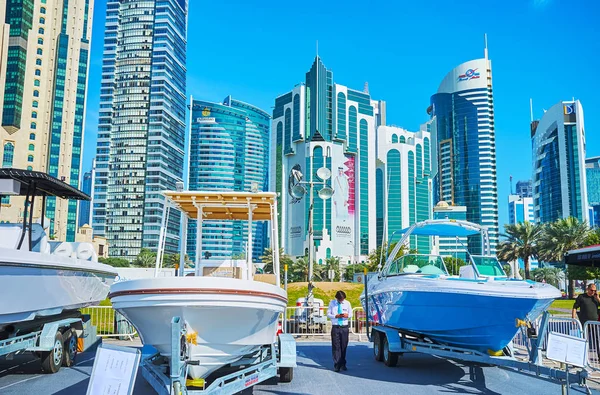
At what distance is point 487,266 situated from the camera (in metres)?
8.68

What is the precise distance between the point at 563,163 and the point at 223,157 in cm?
9350

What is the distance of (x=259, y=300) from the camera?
6137 mm

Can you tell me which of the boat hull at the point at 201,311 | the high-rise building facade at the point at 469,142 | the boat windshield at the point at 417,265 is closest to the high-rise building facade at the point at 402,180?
the high-rise building facade at the point at 469,142

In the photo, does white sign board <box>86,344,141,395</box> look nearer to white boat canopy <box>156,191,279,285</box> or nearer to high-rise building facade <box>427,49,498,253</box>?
white boat canopy <box>156,191,279,285</box>

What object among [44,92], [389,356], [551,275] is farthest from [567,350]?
[44,92]

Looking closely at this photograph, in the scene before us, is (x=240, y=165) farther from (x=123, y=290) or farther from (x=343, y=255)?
(x=123, y=290)

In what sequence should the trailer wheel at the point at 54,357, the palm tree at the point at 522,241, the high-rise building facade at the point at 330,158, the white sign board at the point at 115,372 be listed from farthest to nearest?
1. the high-rise building facade at the point at 330,158
2. the palm tree at the point at 522,241
3. the trailer wheel at the point at 54,357
4. the white sign board at the point at 115,372

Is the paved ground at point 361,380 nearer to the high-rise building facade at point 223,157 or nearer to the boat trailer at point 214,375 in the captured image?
the boat trailer at point 214,375

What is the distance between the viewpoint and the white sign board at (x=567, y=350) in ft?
19.1

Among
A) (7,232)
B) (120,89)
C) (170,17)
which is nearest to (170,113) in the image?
(120,89)

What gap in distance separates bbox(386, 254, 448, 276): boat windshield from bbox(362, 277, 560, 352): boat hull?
525mm

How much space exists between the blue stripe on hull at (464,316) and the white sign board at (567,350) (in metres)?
1.06

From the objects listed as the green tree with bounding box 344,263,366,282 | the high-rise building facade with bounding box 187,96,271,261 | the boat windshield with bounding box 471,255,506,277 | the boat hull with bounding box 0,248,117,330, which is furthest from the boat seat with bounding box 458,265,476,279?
the high-rise building facade with bounding box 187,96,271,261

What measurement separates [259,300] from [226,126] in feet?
514
